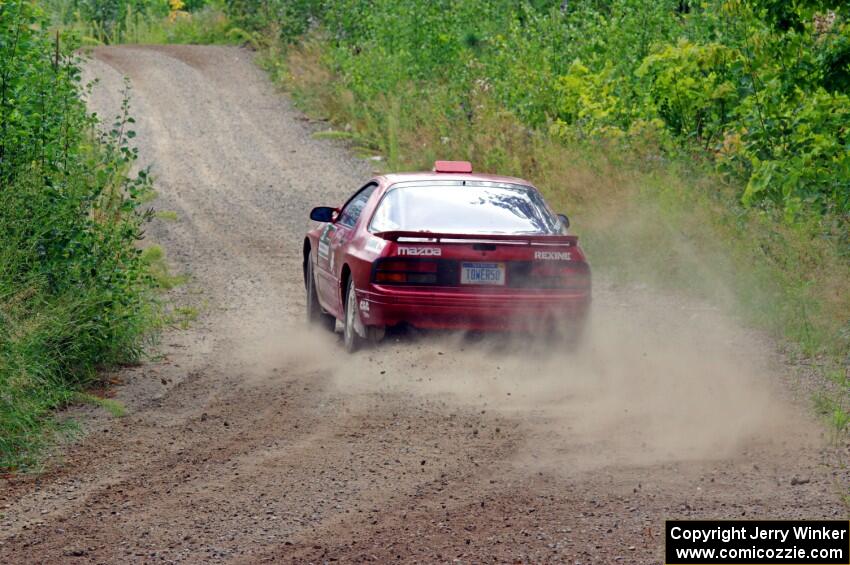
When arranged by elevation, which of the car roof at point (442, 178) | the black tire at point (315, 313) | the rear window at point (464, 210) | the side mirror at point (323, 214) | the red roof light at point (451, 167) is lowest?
the black tire at point (315, 313)

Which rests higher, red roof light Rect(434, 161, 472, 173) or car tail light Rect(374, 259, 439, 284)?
red roof light Rect(434, 161, 472, 173)

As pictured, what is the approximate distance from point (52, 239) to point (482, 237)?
140 inches

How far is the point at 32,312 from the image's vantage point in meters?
9.57

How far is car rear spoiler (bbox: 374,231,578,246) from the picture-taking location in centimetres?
1037

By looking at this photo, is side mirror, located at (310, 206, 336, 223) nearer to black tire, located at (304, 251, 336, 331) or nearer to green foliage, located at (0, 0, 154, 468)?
black tire, located at (304, 251, 336, 331)

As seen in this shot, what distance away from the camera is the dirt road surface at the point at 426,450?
6.22 meters

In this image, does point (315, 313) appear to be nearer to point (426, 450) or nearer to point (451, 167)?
point (451, 167)

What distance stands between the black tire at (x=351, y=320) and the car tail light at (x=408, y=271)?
1.68ft

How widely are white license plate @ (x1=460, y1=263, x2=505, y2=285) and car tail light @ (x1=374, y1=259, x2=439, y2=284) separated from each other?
0.23m

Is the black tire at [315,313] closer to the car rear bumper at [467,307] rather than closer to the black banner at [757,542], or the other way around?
the car rear bumper at [467,307]

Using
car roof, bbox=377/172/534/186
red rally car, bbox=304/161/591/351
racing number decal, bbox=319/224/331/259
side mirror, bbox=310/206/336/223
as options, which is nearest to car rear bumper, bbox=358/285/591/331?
red rally car, bbox=304/161/591/351

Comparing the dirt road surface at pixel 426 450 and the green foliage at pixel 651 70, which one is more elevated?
the green foliage at pixel 651 70

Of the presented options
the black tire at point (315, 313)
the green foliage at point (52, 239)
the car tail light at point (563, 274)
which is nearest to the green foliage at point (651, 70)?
the car tail light at point (563, 274)

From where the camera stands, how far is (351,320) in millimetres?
11039
